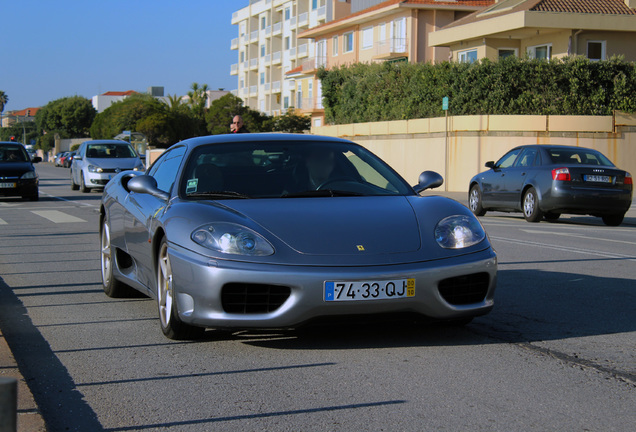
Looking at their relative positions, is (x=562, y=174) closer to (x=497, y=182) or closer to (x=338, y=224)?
(x=497, y=182)

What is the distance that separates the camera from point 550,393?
14.6ft

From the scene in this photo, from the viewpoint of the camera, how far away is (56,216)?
717 inches

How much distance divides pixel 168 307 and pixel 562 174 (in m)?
12.7

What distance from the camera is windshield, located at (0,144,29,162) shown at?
968 inches

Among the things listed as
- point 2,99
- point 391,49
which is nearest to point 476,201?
point 391,49

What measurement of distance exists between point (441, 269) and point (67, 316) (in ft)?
10.2

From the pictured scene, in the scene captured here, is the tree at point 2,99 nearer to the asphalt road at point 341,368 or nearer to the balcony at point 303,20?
the balcony at point 303,20

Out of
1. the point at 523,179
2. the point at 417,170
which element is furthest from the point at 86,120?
the point at 523,179

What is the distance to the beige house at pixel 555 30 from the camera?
115 feet

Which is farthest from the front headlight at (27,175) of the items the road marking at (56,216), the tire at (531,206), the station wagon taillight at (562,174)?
the station wagon taillight at (562,174)

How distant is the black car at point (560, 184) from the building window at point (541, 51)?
19.3 m

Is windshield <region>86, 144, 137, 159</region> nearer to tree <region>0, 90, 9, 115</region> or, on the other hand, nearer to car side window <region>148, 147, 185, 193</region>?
car side window <region>148, 147, 185, 193</region>

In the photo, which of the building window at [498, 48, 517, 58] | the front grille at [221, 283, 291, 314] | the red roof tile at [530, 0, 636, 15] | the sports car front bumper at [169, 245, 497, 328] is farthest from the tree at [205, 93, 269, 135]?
the front grille at [221, 283, 291, 314]

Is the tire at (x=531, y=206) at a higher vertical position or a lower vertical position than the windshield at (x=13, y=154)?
lower
